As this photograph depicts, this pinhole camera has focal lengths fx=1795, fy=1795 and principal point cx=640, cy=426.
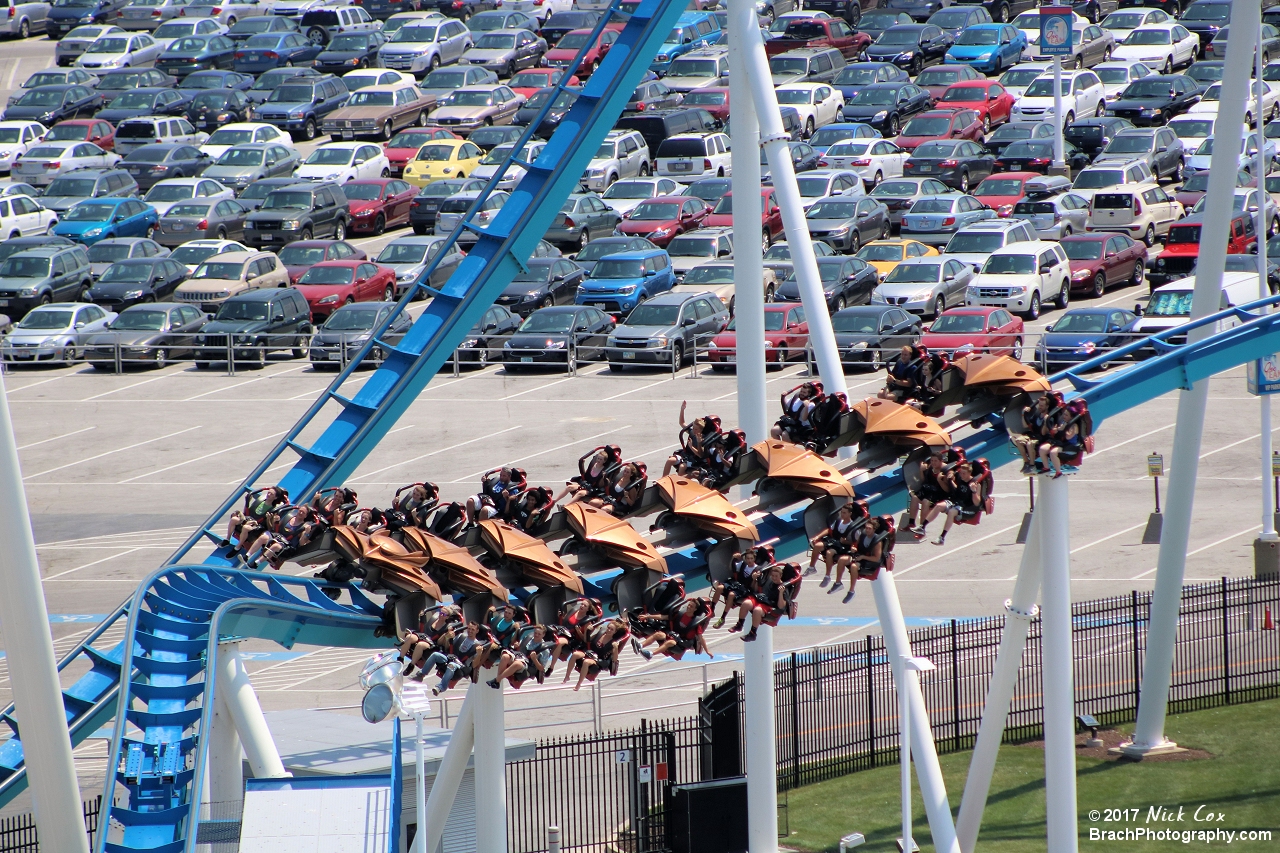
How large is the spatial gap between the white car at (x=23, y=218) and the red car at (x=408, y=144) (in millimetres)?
10494

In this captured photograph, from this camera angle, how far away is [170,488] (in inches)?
1326

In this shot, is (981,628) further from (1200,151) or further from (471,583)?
(1200,151)

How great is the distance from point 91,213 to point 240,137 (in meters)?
8.87

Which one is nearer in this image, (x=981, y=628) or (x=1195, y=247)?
(x=981, y=628)

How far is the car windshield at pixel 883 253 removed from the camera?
43.6m

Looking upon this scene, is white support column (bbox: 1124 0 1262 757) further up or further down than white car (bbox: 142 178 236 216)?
further down

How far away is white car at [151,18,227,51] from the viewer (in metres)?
71.2

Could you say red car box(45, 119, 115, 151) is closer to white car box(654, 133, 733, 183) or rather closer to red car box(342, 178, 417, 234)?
red car box(342, 178, 417, 234)

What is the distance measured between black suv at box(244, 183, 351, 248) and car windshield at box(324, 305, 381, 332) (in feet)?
30.3

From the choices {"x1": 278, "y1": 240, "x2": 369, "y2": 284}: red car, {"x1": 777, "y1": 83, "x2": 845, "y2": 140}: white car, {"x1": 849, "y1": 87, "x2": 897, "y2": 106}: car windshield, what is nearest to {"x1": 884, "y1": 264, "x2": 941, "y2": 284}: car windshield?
{"x1": 278, "y1": 240, "x2": 369, "y2": 284}: red car

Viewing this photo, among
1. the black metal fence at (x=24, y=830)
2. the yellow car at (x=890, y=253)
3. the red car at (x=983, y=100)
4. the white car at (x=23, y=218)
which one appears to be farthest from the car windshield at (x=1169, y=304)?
the white car at (x=23, y=218)

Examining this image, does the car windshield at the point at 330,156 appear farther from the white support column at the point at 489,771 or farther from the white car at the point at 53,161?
the white support column at the point at 489,771

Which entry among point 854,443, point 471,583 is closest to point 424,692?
point 471,583

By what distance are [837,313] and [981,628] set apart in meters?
16.7
